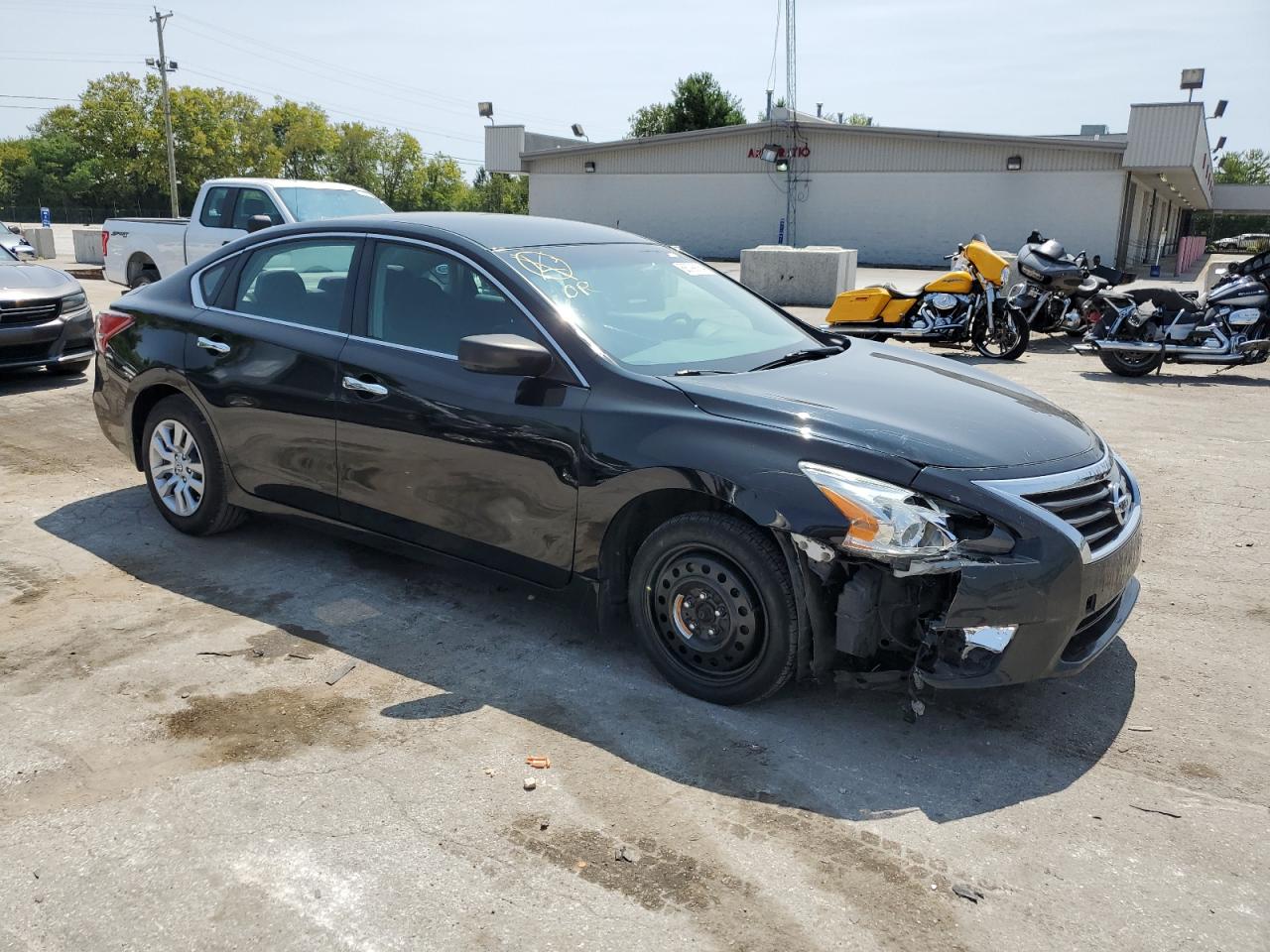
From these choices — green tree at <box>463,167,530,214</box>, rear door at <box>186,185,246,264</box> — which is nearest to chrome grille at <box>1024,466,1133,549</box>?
rear door at <box>186,185,246,264</box>

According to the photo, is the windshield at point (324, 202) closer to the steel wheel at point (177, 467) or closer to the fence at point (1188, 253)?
the steel wheel at point (177, 467)

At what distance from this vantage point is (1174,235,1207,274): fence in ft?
126

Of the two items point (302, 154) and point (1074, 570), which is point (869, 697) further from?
point (302, 154)

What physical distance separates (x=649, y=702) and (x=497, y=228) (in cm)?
225

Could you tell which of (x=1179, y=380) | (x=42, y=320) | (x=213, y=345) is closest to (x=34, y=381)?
(x=42, y=320)

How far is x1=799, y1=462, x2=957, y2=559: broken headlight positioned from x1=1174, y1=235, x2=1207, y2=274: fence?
37.3 m

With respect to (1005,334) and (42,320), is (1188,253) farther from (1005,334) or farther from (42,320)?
(42,320)

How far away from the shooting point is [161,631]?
14.4 ft

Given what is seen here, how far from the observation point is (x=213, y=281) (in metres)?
5.32

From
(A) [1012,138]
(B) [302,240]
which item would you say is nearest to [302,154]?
(A) [1012,138]

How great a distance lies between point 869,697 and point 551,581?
1302mm

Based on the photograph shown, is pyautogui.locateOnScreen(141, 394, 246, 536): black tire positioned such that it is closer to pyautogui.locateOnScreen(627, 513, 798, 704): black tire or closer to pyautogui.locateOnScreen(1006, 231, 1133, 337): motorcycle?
pyautogui.locateOnScreen(627, 513, 798, 704): black tire

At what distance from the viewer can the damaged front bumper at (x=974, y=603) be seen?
326 centimetres

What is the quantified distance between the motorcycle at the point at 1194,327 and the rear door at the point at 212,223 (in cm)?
1063
